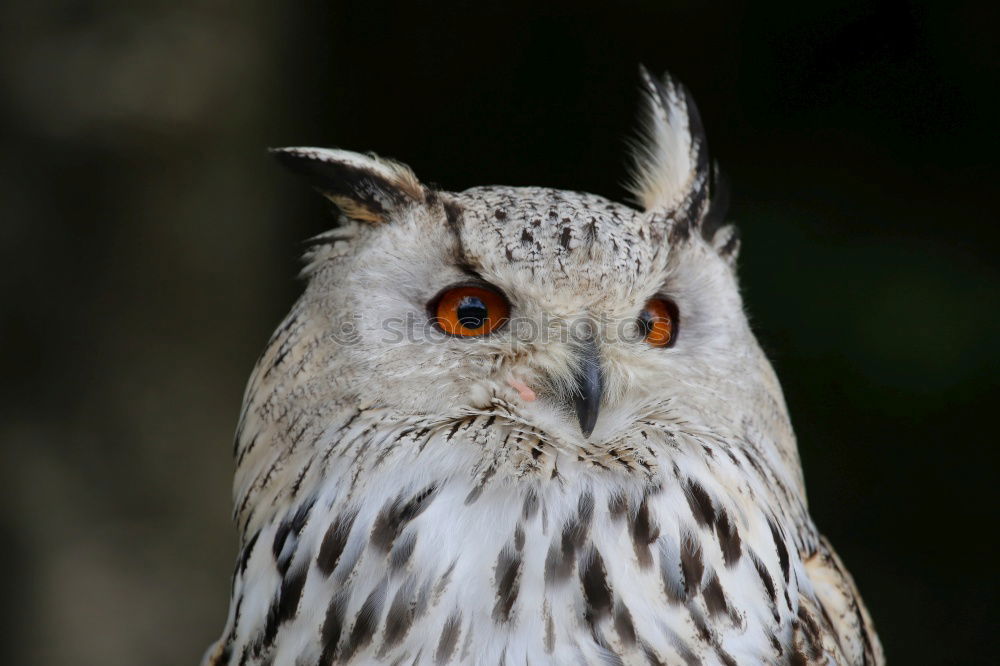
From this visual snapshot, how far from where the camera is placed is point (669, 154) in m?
1.43

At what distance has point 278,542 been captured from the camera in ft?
3.82

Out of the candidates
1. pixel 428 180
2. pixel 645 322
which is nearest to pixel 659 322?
pixel 645 322

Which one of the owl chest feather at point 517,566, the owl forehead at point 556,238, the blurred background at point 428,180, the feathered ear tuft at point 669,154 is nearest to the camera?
the owl chest feather at point 517,566

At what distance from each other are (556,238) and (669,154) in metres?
0.37

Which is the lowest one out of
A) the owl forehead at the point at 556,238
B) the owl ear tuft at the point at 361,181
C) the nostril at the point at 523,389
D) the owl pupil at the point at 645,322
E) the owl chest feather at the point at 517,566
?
the owl chest feather at the point at 517,566

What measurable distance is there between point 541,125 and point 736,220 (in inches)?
24.9

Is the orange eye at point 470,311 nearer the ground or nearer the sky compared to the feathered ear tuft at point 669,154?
nearer the ground

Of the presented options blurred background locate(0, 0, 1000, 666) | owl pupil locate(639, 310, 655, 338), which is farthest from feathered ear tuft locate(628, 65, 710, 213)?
blurred background locate(0, 0, 1000, 666)

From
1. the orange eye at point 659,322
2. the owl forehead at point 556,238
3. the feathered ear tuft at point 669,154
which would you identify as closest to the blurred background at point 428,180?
the feathered ear tuft at point 669,154

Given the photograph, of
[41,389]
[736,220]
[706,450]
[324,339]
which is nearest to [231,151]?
[41,389]

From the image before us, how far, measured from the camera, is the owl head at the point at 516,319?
1143mm

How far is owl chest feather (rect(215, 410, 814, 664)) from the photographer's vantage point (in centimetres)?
103

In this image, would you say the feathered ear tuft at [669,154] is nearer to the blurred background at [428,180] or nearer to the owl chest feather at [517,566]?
the owl chest feather at [517,566]
